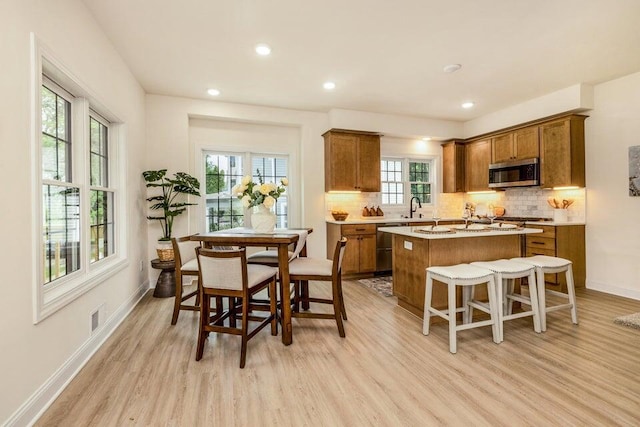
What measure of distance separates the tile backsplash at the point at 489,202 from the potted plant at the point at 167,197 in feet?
7.48

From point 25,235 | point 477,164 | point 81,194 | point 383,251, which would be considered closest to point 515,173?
point 477,164

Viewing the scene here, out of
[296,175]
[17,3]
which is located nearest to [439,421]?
[17,3]

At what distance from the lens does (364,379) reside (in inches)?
82.9

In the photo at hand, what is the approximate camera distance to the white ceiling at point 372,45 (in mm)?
2572

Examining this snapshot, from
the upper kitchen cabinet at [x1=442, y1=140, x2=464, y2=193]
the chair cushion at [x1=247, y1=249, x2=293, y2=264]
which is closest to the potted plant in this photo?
the chair cushion at [x1=247, y1=249, x2=293, y2=264]

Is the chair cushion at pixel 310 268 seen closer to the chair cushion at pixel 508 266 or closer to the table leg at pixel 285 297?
the table leg at pixel 285 297

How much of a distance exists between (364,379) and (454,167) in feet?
16.1

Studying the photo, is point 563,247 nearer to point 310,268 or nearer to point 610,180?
point 610,180

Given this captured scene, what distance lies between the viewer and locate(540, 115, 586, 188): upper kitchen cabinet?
14.1ft

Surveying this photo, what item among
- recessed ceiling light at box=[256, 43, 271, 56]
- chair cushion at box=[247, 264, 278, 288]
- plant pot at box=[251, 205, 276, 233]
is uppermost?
recessed ceiling light at box=[256, 43, 271, 56]

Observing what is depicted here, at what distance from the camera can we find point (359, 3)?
2500mm

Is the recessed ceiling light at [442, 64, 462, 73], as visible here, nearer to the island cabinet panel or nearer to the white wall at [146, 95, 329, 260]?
the island cabinet panel

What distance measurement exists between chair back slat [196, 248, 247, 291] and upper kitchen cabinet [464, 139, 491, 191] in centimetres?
489

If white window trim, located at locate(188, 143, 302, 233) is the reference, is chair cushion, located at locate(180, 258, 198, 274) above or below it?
below
